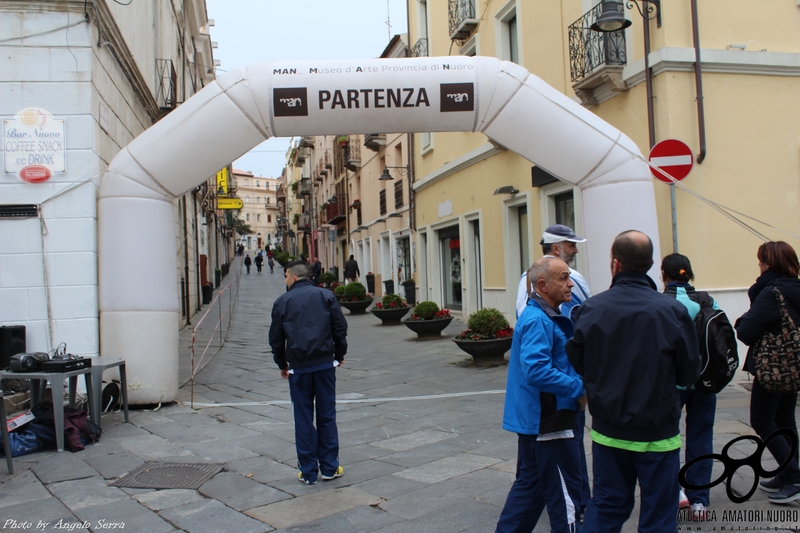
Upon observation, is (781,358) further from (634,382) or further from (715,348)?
(634,382)

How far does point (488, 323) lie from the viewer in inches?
392

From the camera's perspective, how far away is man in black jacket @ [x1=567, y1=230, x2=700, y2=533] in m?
2.80

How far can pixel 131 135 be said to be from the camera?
10.2 meters

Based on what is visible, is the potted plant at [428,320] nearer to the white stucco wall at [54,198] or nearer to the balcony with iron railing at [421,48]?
the white stucco wall at [54,198]

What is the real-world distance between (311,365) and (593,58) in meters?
7.02

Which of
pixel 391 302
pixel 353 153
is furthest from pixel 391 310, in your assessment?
pixel 353 153

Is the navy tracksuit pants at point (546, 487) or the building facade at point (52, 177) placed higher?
the building facade at point (52, 177)

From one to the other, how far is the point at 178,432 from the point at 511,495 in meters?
4.20

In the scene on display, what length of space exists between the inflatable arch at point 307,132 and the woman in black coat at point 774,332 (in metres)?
2.89

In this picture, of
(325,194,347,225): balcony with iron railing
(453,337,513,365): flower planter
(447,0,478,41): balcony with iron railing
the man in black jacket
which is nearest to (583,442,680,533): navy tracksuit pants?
the man in black jacket

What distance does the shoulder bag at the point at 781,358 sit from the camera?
4.10 meters

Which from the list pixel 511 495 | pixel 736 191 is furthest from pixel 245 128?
pixel 736 191

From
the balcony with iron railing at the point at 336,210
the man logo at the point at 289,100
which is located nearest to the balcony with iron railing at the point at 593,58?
the man logo at the point at 289,100

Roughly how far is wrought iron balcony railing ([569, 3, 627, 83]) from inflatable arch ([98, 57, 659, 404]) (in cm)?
255
